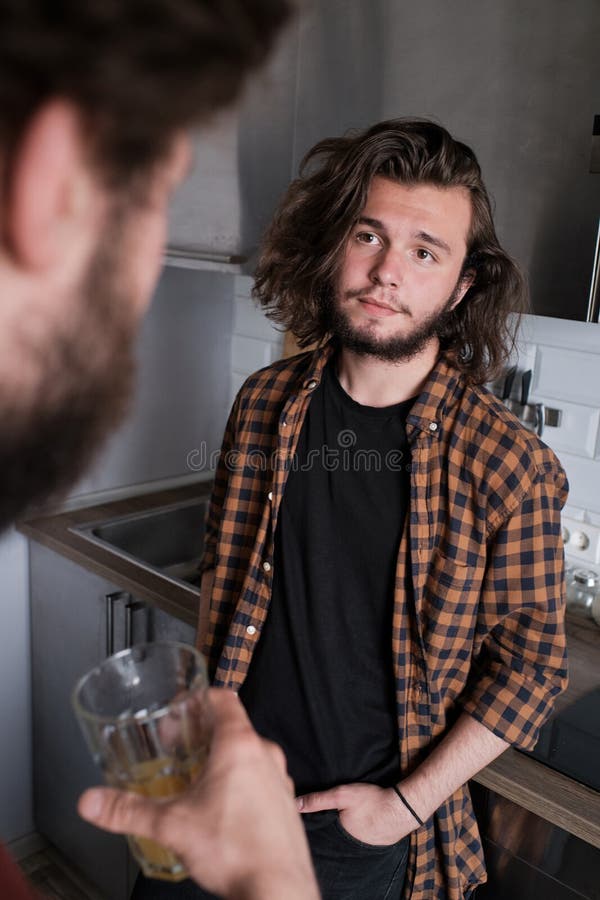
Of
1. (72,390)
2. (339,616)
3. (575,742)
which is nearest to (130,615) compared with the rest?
(339,616)

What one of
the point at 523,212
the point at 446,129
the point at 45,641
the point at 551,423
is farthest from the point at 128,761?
the point at 45,641

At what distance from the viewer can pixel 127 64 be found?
33cm

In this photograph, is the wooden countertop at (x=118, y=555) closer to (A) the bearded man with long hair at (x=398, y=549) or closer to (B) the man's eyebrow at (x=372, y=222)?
(A) the bearded man with long hair at (x=398, y=549)

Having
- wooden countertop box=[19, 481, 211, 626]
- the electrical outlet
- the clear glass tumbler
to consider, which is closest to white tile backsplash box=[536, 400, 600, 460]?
the electrical outlet

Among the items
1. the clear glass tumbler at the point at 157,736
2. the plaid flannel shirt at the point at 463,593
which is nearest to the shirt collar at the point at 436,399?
the plaid flannel shirt at the point at 463,593

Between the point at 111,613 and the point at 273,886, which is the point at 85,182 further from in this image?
the point at 111,613

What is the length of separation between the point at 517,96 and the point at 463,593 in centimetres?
80

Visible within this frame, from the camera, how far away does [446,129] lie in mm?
1350

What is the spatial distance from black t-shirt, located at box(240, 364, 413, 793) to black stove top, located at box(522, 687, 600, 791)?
23 cm

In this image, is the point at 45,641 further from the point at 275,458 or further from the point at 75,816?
the point at 275,458

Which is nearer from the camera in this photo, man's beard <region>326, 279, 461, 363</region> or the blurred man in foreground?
the blurred man in foreground

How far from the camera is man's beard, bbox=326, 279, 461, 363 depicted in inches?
46.5

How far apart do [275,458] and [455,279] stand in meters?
0.41

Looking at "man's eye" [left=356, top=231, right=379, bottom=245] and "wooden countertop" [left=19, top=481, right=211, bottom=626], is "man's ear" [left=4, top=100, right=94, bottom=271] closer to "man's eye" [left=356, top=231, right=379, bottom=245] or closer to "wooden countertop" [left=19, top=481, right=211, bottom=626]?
"man's eye" [left=356, top=231, right=379, bottom=245]
